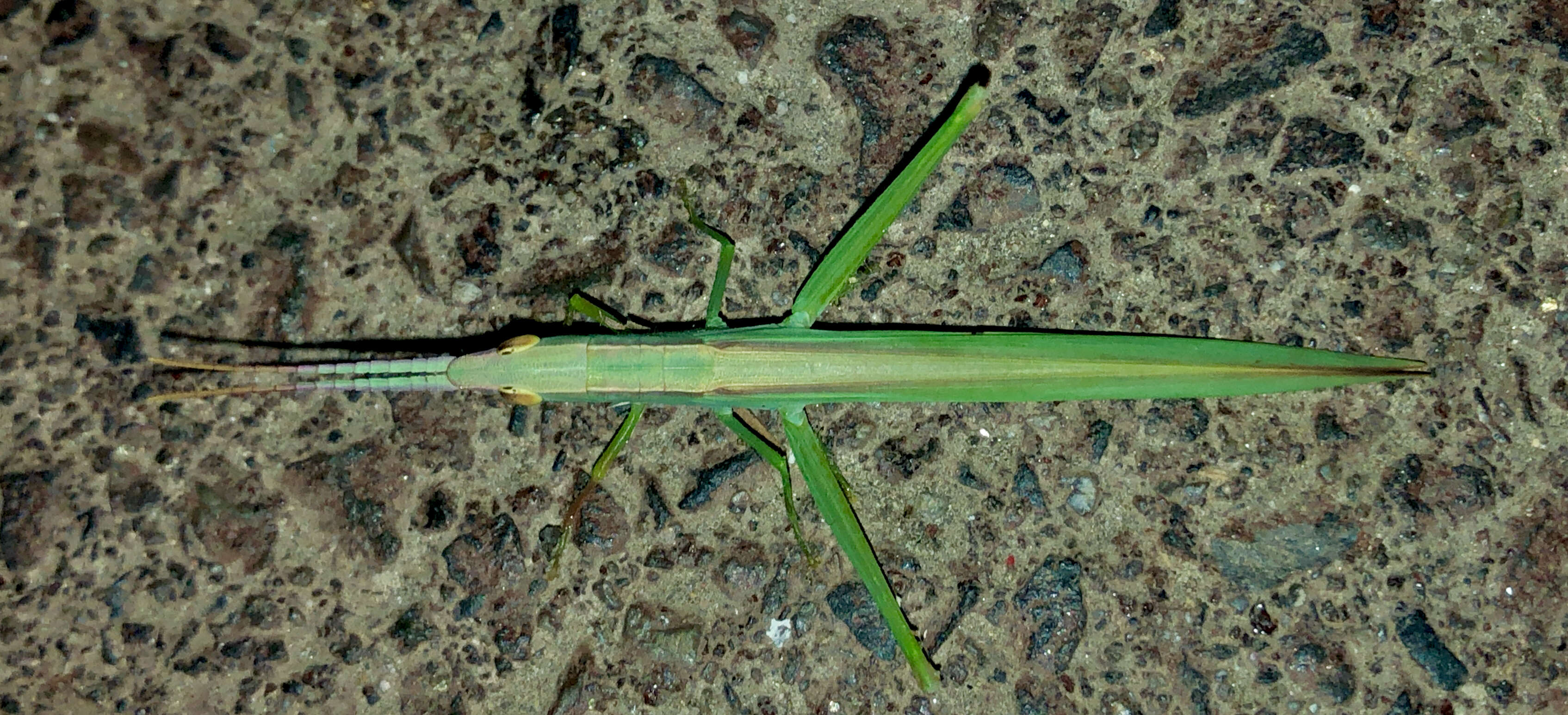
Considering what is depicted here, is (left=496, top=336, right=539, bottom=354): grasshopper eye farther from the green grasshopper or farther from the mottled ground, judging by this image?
the mottled ground

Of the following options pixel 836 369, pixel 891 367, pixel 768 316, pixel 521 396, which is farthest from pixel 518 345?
pixel 891 367

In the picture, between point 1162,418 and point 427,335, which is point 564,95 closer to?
point 427,335

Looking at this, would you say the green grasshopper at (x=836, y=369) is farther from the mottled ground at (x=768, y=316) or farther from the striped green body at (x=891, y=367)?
the mottled ground at (x=768, y=316)

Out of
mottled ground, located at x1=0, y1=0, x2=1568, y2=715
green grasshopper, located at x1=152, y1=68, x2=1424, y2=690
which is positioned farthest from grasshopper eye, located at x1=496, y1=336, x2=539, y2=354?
mottled ground, located at x1=0, y1=0, x2=1568, y2=715

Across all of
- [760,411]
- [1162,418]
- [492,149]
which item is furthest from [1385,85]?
[492,149]

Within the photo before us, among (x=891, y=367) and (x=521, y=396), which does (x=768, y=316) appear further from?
(x=521, y=396)

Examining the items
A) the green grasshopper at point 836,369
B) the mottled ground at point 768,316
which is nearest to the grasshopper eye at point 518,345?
the green grasshopper at point 836,369
